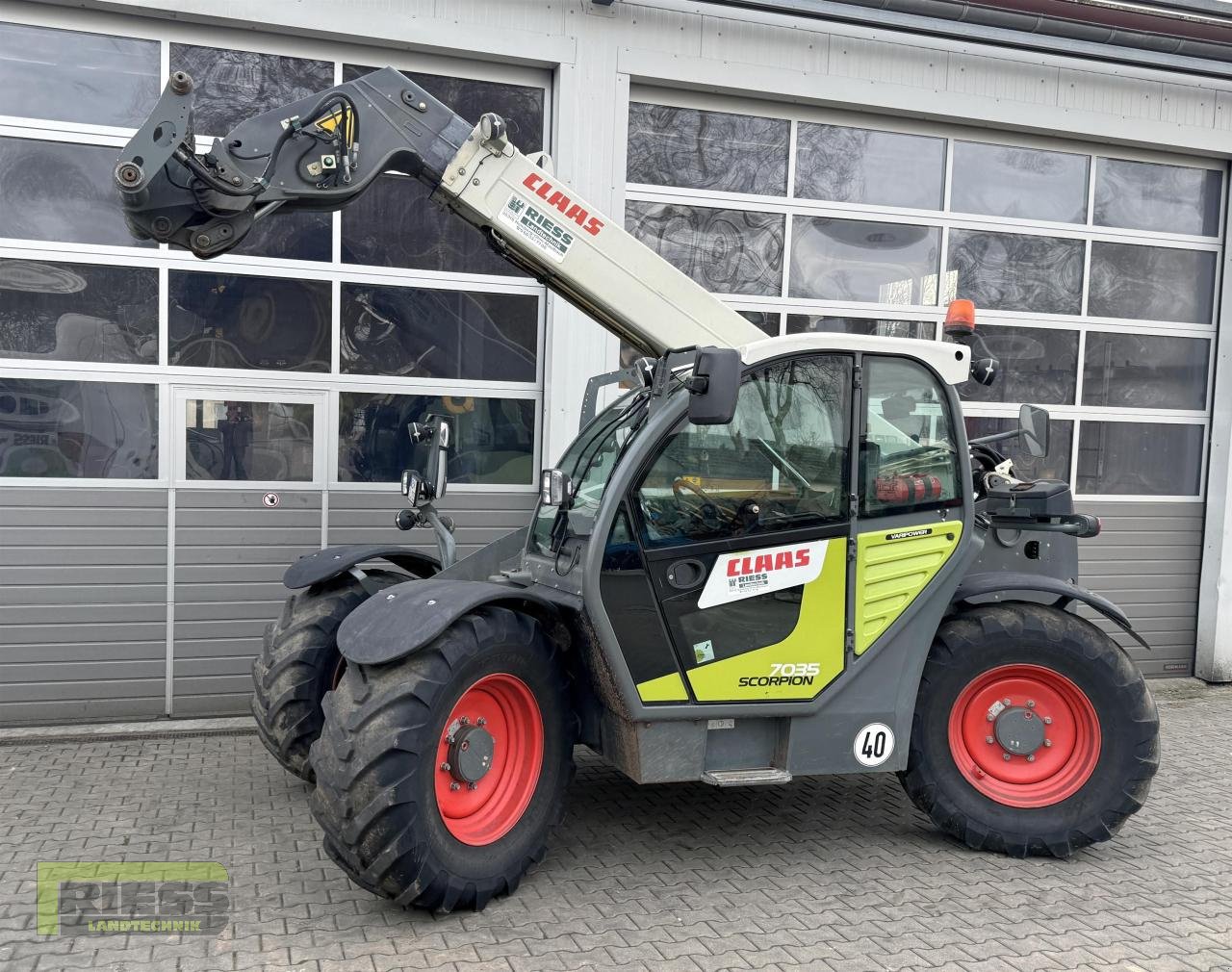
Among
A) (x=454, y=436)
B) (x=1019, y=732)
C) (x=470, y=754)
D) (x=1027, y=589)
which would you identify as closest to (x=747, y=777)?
(x=470, y=754)

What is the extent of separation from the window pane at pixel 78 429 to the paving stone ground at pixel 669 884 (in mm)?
1765

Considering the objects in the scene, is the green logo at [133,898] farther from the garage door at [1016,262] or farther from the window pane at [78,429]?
the garage door at [1016,262]

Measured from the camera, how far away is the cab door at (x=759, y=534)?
428 cm

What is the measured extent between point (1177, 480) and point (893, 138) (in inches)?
149

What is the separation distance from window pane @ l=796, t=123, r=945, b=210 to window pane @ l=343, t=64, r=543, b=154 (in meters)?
2.00

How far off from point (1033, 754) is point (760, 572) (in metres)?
1.62

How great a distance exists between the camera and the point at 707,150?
7.55 metres

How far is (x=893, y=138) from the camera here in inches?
313

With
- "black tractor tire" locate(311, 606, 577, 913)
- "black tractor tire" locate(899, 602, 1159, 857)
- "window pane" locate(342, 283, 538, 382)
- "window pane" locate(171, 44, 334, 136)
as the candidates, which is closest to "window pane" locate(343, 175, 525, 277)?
"window pane" locate(342, 283, 538, 382)

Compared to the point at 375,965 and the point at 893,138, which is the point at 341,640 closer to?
the point at 375,965

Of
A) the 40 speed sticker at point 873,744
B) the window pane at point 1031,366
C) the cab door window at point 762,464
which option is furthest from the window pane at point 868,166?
the 40 speed sticker at point 873,744

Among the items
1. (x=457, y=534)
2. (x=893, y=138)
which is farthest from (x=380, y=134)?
(x=893, y=138)

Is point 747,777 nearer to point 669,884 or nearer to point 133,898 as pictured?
point 669,884

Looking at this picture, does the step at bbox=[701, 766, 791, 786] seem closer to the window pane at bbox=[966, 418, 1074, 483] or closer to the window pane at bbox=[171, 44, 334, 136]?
the window pane at bbox=[966, 418, 1074, 483]
